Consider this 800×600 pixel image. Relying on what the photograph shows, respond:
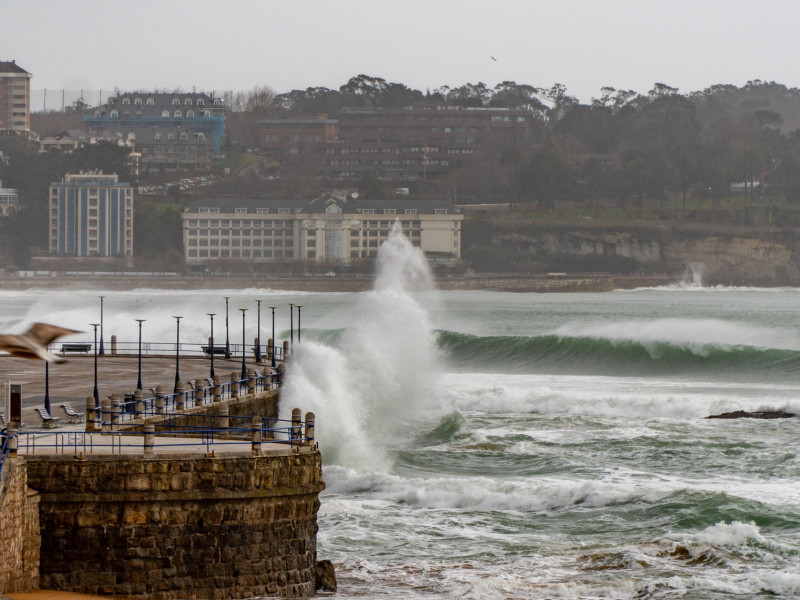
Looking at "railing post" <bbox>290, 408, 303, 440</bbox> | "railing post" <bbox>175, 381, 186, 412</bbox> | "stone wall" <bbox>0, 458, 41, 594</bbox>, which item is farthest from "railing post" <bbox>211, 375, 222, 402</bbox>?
"stone wall" <bbox>0, 458, 41, 594</bbox>

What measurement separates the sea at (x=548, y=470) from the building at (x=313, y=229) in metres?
123

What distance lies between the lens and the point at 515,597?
17953 mm

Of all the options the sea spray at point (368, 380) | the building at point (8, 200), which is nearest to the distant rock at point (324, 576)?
the sea spray at point (368, 380)

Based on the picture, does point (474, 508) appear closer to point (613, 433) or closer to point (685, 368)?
point (613, 433)

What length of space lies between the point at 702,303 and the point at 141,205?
82993 mm

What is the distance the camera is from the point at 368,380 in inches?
1497

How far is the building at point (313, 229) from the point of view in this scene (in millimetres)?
188750

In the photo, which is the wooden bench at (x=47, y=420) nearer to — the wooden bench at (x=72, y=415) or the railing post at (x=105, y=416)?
the wooden bench at (x=72, y=415)

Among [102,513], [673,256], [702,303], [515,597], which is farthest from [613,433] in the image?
[673,256]

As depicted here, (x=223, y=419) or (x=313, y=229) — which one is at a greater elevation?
(x=313, y=229)

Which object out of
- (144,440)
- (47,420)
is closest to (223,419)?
(47,420)

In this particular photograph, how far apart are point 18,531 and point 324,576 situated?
4035 millimetres

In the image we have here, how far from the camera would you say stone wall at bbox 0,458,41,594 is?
15570 millimetres

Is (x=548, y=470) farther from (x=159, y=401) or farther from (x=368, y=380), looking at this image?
(x=368, y=380)
